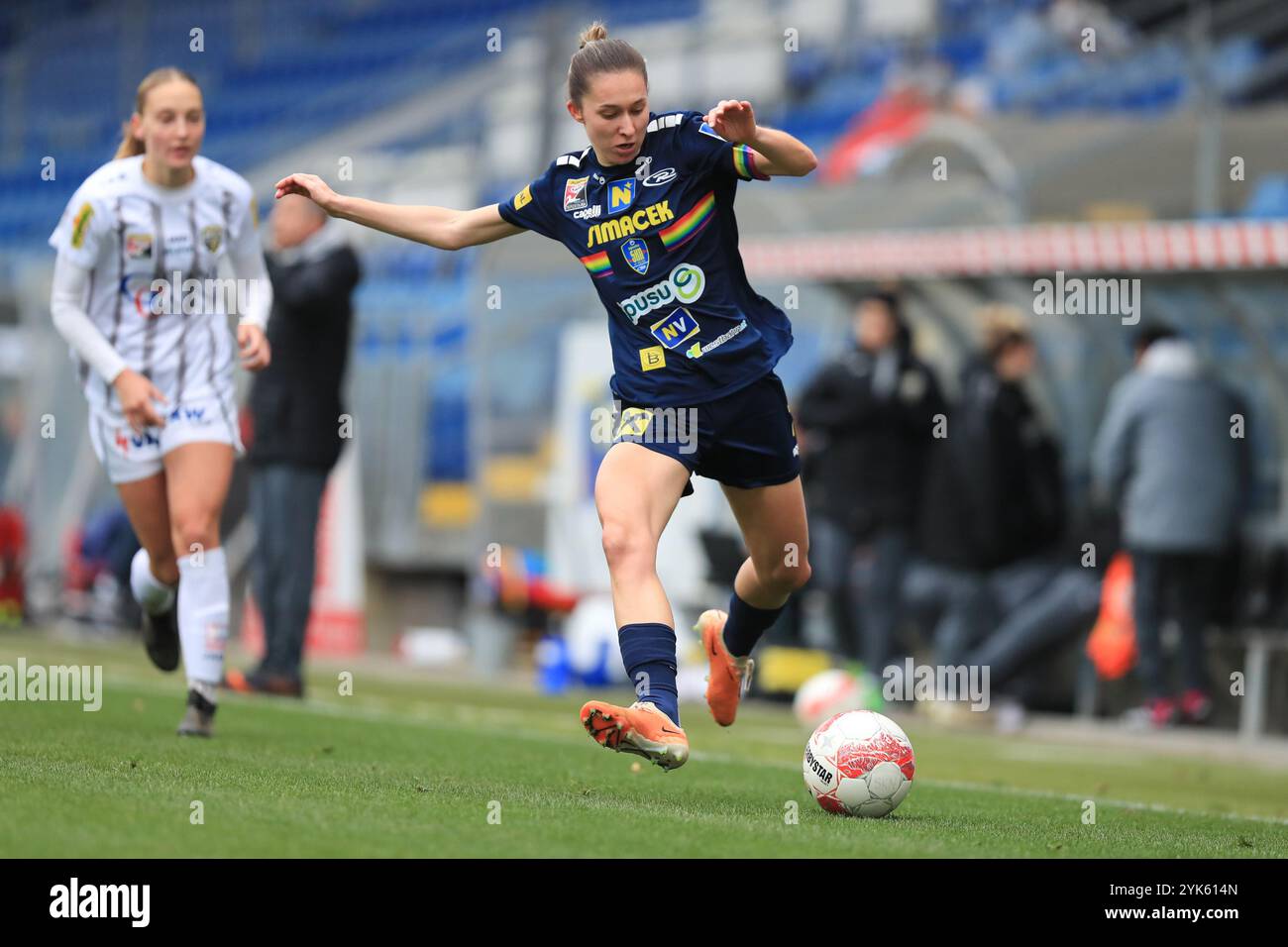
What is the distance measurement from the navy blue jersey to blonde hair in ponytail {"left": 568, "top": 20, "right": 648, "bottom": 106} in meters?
0.27

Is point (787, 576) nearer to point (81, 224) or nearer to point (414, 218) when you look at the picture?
point (414, 218)

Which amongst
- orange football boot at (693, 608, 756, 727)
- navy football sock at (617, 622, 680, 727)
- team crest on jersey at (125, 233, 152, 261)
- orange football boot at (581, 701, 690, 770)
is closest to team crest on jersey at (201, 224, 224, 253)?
team crest on jersey at (125, 233, 152, 261)

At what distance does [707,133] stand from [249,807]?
95.2 inches

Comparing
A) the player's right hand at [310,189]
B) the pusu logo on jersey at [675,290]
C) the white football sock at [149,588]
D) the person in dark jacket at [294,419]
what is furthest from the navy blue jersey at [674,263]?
the person in dark jacket at [294,419]

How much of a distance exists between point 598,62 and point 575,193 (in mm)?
493

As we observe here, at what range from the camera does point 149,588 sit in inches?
313

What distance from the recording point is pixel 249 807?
517 centimetres

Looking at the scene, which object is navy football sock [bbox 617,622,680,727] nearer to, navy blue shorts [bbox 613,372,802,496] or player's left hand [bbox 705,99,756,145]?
navy blue shorts [bbox 613,372,802,496]

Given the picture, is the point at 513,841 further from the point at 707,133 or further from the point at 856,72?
the point at 856,72

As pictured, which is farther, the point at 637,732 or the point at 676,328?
the point at 676,328

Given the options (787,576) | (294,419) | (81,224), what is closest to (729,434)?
(787,576)

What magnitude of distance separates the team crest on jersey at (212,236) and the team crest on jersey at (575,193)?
1801 mm

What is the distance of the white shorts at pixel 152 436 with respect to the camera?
7.40 m

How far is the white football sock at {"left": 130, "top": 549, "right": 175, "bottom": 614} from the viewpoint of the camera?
789 centimetres
